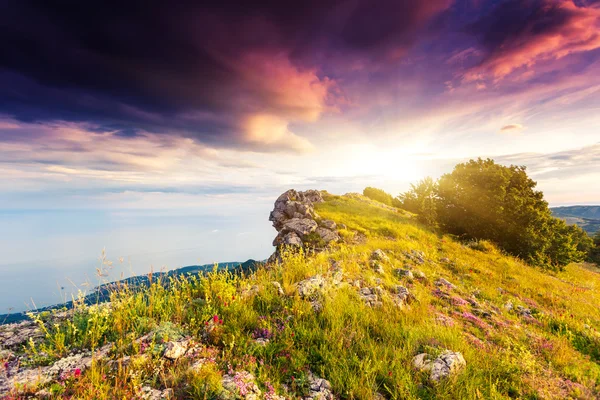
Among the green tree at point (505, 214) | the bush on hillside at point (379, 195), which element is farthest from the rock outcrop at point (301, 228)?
the bush on hillside at point (379, 195)

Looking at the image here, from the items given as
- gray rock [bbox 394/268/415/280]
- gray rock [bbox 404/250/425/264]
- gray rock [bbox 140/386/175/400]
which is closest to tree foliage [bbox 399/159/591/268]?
gray rock [bbox 404/250/425/264]

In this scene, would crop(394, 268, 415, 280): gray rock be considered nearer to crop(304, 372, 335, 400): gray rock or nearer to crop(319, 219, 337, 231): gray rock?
crop(304, 372, 335, 400): gray rock

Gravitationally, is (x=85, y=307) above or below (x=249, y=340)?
above

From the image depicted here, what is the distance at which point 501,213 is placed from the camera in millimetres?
22734

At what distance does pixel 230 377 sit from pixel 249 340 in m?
0.90

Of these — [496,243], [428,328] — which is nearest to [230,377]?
[428,328]

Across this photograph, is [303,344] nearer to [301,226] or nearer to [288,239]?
[288,239]

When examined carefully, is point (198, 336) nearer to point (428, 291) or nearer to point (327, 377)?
point (327, 377)

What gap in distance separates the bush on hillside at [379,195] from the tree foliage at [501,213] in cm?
2049

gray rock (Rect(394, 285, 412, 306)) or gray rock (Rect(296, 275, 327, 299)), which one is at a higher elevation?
gray rock (Rect(296, 275, 327, 299))

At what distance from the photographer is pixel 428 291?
890cm

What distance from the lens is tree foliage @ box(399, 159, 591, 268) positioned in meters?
21.5

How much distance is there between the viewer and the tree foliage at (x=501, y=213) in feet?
70.5

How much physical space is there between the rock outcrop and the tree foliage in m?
13.9
